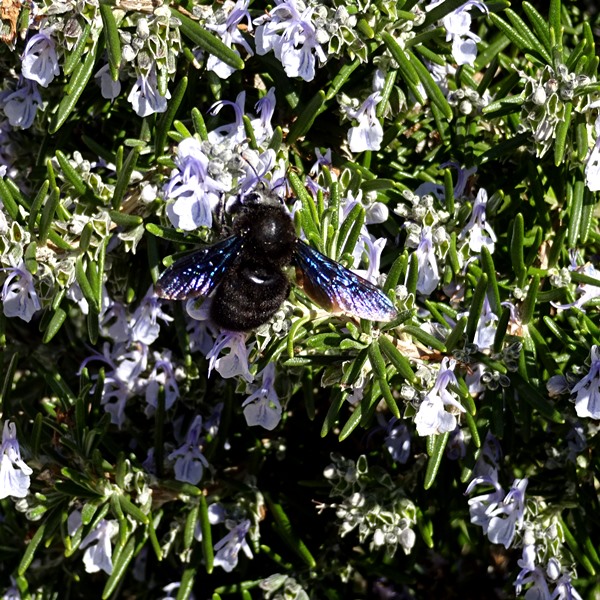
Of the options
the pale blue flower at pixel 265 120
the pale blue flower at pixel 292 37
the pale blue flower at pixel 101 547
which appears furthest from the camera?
the pale blue flower at pixel 101 547

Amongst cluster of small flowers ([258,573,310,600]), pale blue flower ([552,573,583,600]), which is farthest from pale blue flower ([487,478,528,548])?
cluster of small flowers ([258,573,310,600])

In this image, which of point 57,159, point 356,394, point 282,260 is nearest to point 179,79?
point 57,159

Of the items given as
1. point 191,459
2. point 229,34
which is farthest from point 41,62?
point 191,459

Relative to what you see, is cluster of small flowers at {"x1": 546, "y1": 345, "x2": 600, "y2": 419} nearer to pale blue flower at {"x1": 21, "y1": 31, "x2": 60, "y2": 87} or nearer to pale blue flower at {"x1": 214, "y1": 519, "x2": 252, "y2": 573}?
pale blue flower at {"x1": 214, "y1": 519, "x2": 252, "y2": 573}

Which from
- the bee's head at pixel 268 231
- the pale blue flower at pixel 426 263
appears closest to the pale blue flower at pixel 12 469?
the bee's head at pixel 268 231

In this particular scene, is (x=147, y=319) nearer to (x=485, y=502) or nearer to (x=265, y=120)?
(x=265, y=120)

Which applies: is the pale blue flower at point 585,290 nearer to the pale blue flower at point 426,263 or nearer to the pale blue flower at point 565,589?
the pale blue flower at point 426,263
